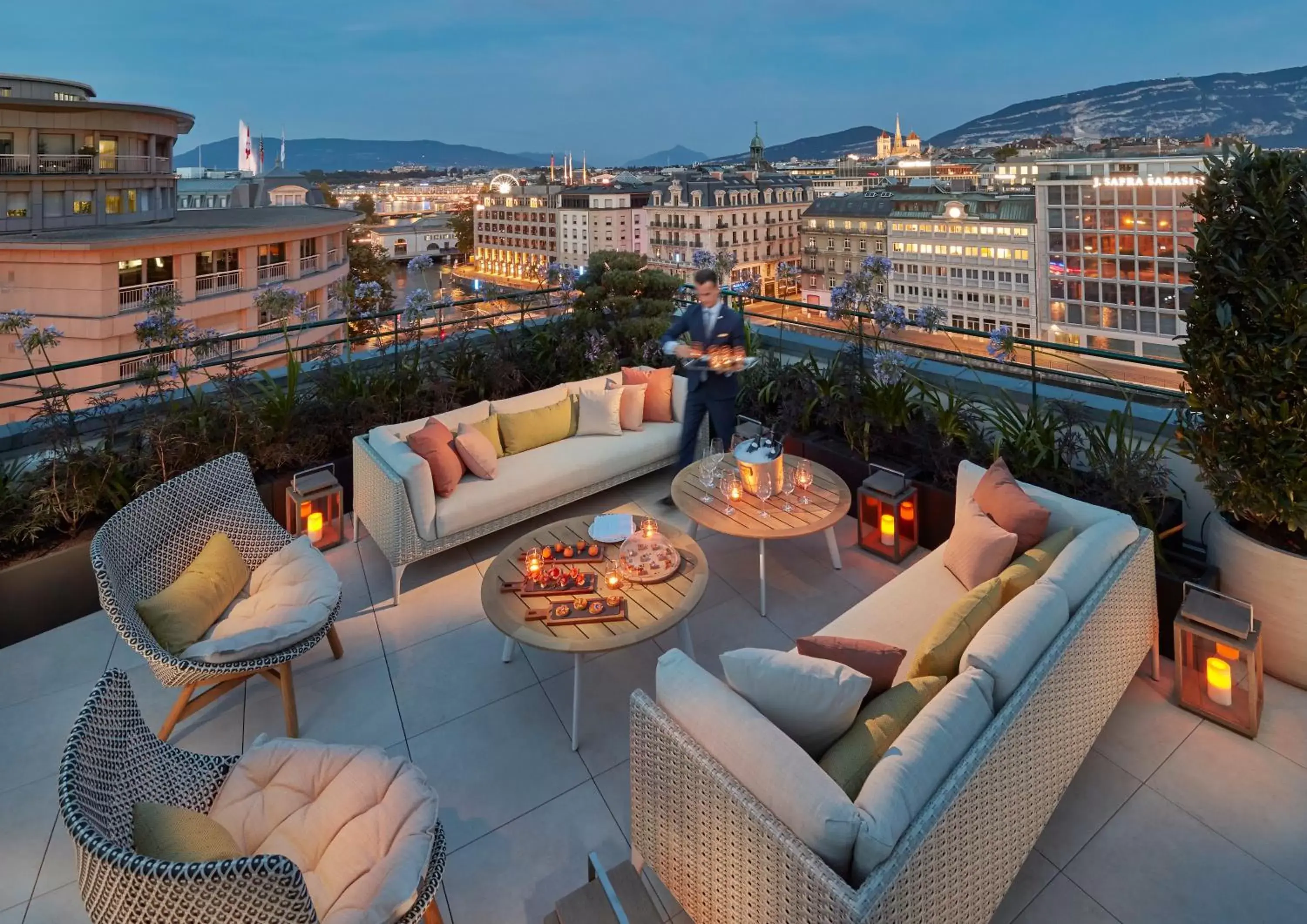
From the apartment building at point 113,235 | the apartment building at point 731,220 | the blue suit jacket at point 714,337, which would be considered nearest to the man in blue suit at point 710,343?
the blue suit jacket at point 714,337

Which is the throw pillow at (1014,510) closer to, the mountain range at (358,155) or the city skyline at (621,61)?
the city skyline at (621,61)

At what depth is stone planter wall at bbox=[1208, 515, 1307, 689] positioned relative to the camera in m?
2.55

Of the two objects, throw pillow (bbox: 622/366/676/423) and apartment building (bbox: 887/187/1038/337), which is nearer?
throw pillow (bbox: 622/366/676/423)

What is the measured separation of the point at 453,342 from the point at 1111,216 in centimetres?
4820

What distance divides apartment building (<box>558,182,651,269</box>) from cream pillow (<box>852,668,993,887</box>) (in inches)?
2349

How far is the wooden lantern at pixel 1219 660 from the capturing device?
2338 millimetres

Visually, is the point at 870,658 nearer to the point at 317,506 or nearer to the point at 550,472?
the point at 550,472

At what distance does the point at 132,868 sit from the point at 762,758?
3.90ft

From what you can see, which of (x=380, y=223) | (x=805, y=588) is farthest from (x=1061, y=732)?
(x=380, y=223)

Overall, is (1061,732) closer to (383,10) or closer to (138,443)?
(138,443)

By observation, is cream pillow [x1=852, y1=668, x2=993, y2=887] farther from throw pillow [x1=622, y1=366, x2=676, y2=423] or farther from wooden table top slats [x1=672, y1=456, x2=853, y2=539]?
throw pillow [x1=622, y1=366, x2=676, y2=423]

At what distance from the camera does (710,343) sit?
4.29 metres

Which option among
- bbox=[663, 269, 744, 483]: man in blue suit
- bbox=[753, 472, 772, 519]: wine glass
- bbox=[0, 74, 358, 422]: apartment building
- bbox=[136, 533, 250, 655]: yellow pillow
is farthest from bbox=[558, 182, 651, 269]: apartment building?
bbox=[136, 533, 250, 655]: yellow pillow

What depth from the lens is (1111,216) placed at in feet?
133
